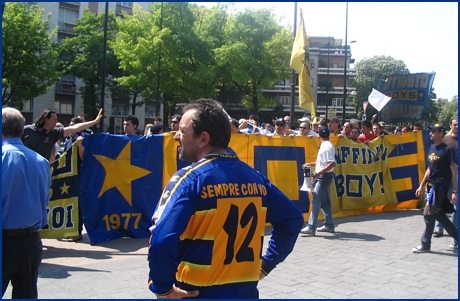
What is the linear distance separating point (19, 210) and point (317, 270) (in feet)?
13.1

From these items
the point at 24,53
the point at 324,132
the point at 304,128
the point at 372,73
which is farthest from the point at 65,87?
the point at 324,132

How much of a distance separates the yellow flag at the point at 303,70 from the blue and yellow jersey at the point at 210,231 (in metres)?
10.7

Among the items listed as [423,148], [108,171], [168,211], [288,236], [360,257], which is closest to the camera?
[168,211]

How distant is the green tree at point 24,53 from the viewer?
35.5 meters

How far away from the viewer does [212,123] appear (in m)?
2.51

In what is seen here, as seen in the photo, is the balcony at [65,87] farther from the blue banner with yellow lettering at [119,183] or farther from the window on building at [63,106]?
the blue banner with yellow lettering at [119,183]

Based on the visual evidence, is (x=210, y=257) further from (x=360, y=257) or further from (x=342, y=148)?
(x=342, y=148)

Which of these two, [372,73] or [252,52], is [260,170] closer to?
[252,52]

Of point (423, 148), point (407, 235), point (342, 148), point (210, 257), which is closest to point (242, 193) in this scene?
point (210, 257)

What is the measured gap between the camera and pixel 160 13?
3234 cm

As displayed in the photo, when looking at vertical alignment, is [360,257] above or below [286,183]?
below

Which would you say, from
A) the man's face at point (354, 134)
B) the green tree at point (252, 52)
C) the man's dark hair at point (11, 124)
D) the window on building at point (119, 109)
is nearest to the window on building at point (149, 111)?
the window on building at point (119, 109)

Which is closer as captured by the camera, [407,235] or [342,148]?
[407,235]

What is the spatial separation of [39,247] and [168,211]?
2.00 meters
